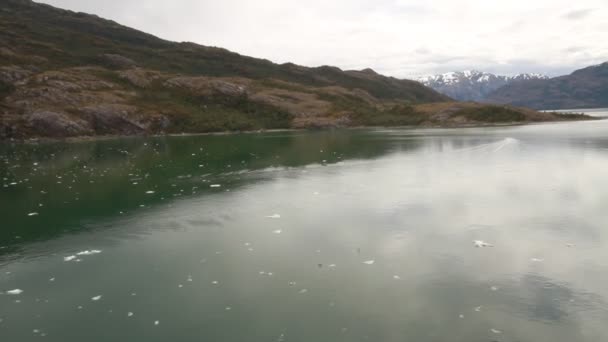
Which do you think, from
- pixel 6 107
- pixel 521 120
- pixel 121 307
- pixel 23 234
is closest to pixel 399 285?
pixel 121 307

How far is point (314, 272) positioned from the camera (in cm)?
1603

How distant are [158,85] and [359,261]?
456 ft

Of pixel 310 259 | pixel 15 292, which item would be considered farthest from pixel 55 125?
pixel 310 259

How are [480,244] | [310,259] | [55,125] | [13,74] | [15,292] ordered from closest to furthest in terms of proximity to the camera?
[15,292] < [310,259] < [480,244] < [55,125] < [13,74]

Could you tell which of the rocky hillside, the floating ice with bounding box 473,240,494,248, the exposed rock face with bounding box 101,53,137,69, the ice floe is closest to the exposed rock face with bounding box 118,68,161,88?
the rocky hillside

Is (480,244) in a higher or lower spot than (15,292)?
lower

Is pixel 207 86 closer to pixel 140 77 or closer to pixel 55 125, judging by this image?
pixel 140 77

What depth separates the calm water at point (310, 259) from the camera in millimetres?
12250

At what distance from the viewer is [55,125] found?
96.8 m

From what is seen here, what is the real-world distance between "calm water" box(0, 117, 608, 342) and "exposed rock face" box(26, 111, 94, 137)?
68.1 metres

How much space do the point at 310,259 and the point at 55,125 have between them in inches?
3908

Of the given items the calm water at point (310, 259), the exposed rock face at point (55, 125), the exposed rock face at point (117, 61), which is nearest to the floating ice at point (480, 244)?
the calm water at point (310, 259)

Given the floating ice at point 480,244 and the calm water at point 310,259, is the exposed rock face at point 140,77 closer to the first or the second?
the calm water at point 310,259

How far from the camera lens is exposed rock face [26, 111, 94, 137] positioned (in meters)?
95.1
